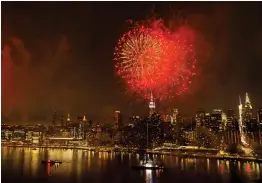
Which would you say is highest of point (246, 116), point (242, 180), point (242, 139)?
→ point (246, 116)

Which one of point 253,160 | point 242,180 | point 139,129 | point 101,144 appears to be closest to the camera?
point 242,180

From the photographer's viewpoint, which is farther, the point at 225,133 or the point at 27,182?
the point at 225,133

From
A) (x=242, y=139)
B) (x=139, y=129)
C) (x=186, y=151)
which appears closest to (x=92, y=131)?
(x=139, y=129)

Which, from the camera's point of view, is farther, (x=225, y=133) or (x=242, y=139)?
(x=225, y=133)

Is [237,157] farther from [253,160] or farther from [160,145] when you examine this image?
[160,145]

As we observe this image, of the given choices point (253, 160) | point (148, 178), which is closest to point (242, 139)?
point (253, 160)

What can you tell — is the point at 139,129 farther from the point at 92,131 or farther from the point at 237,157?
the point at 237,157

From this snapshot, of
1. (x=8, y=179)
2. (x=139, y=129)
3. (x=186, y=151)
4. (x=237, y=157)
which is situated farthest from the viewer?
(x=139, y=129)

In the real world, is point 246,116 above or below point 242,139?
above

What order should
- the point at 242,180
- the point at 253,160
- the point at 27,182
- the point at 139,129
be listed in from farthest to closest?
the point at 139,129 → the point at 253,160 → the point at 242,180 → the point at 27,182
